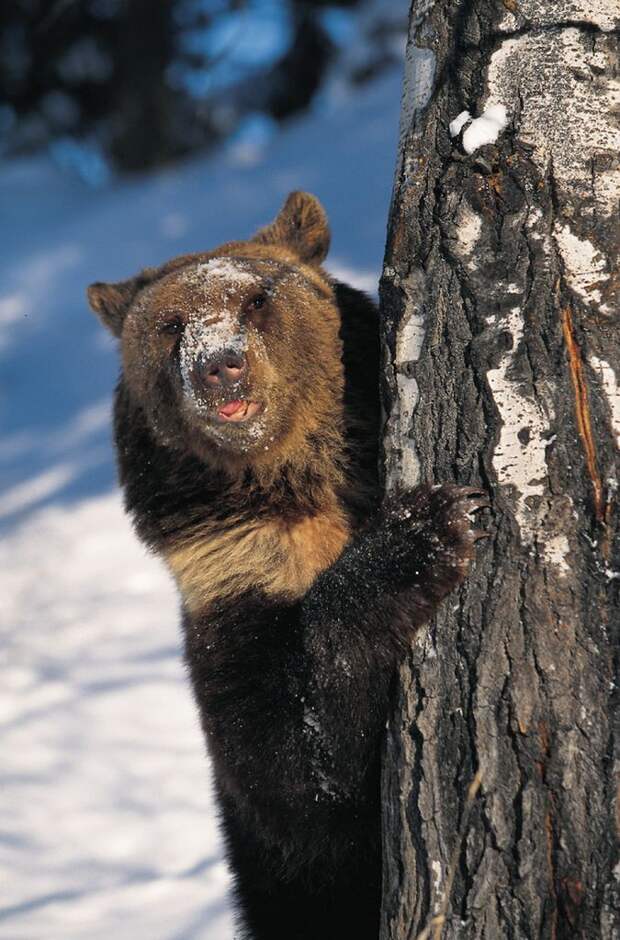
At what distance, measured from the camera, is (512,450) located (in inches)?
106

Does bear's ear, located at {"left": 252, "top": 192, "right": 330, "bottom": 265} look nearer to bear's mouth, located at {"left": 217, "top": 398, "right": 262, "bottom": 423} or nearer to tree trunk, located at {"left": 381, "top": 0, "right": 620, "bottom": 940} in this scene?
bear's mouth, located at {"left": 217, "top": 398, "right": 262, "bottom": 423}

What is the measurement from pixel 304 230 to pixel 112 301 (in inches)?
31.5

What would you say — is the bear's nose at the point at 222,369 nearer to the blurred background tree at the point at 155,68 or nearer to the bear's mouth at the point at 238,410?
the bear's mouth at the point at 238,410

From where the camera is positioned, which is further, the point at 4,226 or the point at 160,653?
the point at 4,226

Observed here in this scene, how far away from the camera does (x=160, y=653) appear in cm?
764

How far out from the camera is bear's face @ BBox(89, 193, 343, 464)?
3789 mm

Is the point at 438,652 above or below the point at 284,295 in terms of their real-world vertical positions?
below

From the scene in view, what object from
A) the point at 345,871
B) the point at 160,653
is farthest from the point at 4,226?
the point at 345,871

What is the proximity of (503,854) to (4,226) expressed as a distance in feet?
45.7

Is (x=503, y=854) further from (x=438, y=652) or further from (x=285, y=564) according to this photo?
(x=285, y=564)

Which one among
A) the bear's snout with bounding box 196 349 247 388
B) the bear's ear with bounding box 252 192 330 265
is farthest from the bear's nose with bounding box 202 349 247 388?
the bear's ear with bounding box 252 192 330 265

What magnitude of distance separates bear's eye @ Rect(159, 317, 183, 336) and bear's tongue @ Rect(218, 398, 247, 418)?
1.53 feet

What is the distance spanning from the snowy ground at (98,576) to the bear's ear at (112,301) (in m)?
2.65

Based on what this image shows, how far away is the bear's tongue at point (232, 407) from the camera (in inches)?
148
